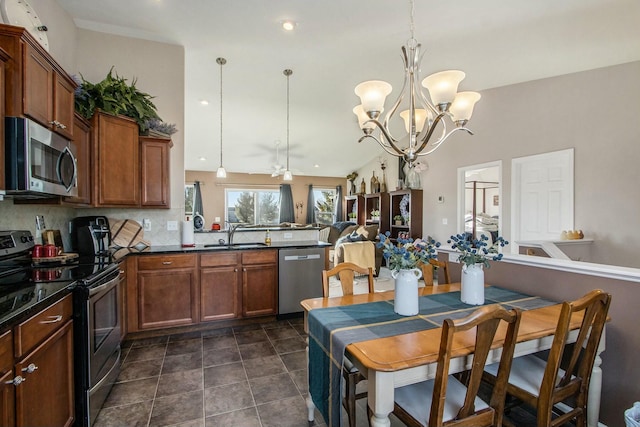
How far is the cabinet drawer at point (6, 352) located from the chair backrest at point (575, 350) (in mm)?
2142

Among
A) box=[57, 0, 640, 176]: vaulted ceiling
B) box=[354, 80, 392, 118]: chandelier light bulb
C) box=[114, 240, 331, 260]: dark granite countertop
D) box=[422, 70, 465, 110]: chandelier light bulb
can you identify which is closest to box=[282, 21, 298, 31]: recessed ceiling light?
box=[57, 0, 640, 176]: vaulted ceiling

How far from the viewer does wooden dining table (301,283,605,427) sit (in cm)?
118

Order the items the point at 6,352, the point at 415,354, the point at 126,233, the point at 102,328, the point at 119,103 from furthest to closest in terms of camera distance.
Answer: the point at 126,233 → the point at 119,103 → the point at 102,328 → the point at 415,354 → the point at 6,352

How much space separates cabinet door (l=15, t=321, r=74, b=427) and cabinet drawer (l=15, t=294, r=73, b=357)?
0.04 meters

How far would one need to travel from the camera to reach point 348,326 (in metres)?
1.52

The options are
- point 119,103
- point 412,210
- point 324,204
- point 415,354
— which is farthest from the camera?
point 324,204

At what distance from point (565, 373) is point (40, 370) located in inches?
97.6

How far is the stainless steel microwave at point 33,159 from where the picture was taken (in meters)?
1.60

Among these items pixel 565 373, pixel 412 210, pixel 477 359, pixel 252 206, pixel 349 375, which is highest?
pixel 252 206

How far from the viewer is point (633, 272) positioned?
5.53ft

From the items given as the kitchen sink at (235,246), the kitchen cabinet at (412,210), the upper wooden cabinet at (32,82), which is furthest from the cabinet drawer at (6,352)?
the kitchen cabinet at (412,210)

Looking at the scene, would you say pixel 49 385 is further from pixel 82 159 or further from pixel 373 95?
pixel 373 95

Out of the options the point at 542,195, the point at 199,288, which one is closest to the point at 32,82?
the point at 199,288

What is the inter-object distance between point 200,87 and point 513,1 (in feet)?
13.0
